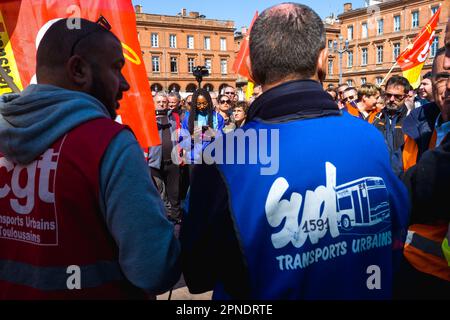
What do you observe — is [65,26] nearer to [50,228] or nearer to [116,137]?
[116,137]

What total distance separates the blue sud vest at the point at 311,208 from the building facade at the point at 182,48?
47.9 meters

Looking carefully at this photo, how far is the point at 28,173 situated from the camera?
136cm

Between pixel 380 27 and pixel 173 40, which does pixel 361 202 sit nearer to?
pixel 380 27

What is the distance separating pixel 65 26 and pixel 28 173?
0.54 metres

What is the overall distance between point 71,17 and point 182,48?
167 feet

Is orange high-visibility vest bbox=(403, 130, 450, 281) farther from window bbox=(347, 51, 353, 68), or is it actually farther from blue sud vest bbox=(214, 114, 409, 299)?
window bbox=(347, 51, 353, 68)

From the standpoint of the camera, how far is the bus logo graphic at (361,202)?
4.30 feet

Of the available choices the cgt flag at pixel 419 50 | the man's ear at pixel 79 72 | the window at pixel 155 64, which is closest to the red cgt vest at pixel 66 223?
the man's ear at pixel 79 72

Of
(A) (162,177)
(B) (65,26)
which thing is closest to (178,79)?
(A) (162,177)

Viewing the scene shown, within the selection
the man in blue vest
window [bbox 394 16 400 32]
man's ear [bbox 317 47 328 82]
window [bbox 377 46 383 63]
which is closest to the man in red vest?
the man in blue vest

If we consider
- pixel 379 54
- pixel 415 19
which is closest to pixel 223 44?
pixel 379 54

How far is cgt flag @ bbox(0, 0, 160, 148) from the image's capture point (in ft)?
8.05

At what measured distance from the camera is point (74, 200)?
1317mm

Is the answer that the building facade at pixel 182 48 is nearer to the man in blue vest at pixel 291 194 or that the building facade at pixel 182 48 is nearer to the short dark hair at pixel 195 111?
the short dark hair at pixel 195 111
